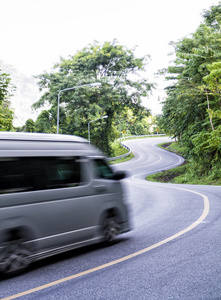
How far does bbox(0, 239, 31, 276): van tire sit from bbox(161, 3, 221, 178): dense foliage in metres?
20.7

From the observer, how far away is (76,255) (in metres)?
6.61

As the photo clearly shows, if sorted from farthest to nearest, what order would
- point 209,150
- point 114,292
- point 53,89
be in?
point 53,89 < point 209,150 < point 114,292

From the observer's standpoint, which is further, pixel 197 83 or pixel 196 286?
pixel 197 83

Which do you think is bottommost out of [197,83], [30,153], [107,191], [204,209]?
[204,209]

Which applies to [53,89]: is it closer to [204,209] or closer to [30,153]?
[204,209]

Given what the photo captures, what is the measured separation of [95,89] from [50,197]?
4469 centimetres

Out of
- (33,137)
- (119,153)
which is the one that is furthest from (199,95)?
(119,153)

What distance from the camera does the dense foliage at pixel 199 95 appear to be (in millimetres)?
25547

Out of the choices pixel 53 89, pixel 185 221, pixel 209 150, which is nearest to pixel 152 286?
pixel 185 221

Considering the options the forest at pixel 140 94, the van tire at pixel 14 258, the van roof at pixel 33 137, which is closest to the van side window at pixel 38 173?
the van roof at pixel 33 137

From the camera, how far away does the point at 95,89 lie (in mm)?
49719

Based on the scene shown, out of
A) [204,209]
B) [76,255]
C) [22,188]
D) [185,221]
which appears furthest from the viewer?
[204,209]

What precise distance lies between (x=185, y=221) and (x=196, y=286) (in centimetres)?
514

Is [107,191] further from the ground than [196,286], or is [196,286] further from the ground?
[107,191]
